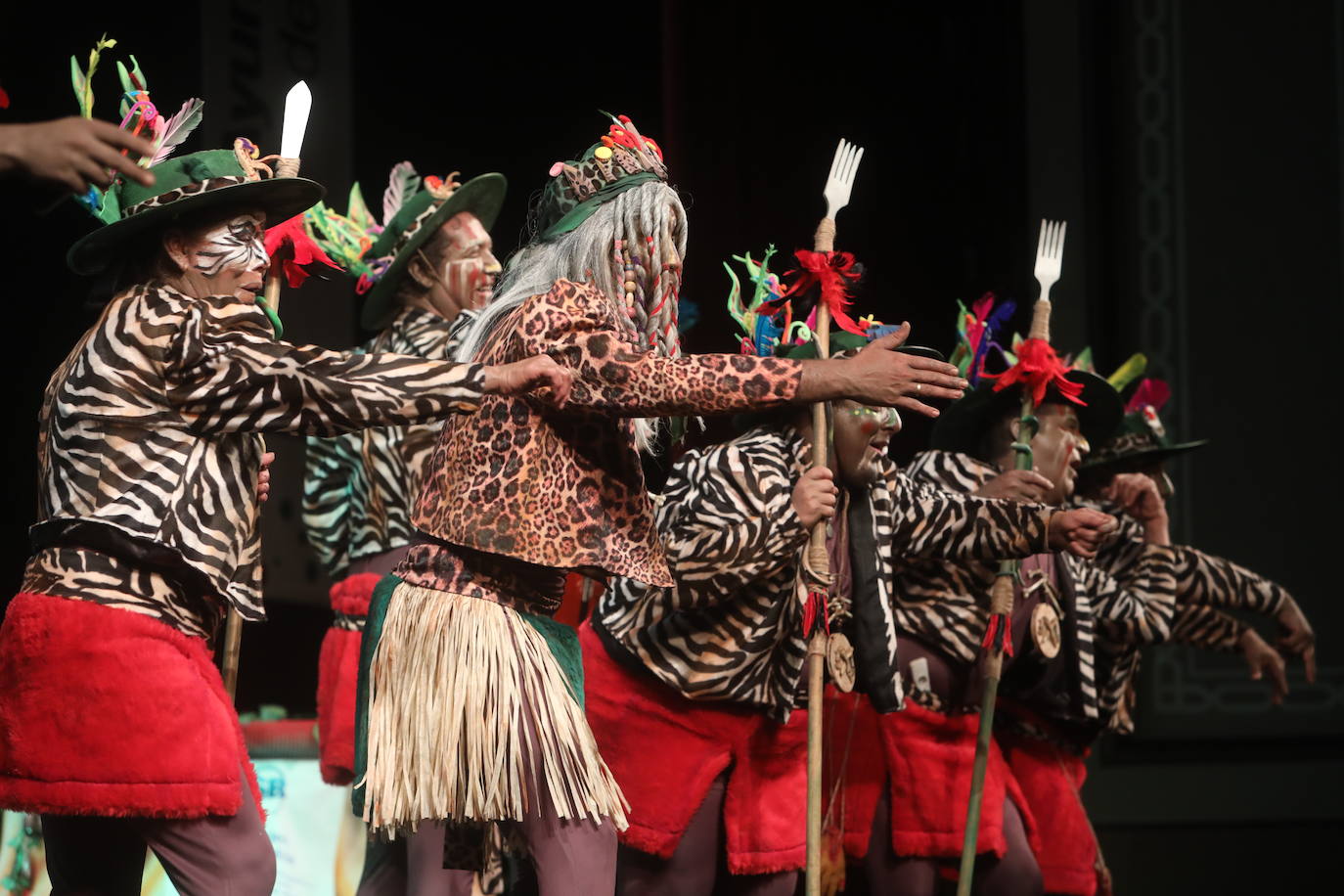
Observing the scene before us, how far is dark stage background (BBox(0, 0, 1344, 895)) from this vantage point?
5082 millimetres

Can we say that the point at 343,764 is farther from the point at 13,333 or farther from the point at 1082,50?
Answer: the point at 1082,50

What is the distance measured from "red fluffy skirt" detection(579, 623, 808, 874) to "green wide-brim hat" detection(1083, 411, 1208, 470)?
174 cm

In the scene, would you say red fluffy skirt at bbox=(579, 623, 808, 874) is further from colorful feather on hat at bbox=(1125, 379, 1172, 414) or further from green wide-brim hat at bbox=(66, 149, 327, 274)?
colorful feather on hat at bbox=(1125, 379, 1172, 414)

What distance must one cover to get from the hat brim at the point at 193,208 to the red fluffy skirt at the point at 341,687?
1.41 metres

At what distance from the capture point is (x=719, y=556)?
124 inches

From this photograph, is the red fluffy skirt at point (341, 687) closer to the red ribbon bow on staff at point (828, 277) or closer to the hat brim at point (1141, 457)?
the red ribbon bow on staff at point (828, 277)

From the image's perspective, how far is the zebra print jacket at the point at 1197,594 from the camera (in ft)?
15.2

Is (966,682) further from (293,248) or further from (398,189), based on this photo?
(398,189)

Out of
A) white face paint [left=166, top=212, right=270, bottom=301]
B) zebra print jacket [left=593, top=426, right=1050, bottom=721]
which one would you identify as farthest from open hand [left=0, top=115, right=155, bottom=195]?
zebra print jacket [left=593, top=426, right=1050, bottom=721]

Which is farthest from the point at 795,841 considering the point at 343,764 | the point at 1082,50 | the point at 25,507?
the point at 1082,50

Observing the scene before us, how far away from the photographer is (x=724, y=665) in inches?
128

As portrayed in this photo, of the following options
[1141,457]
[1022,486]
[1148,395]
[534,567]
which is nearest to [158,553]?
[534,567]

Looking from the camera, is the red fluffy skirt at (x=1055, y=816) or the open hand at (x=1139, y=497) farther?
the open hand at (x=1139, y=497)

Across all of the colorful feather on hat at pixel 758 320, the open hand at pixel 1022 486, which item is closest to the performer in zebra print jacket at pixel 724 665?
the colorful feather on hat at pixel 758 320
